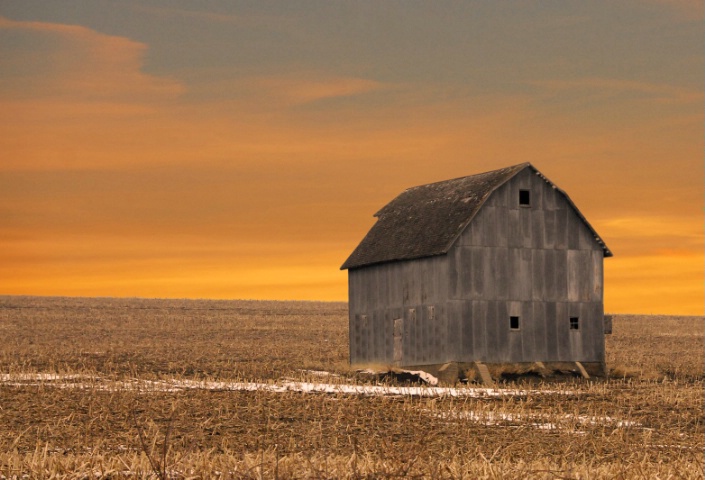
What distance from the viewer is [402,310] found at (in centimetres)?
4081

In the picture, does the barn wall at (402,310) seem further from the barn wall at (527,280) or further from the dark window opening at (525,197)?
the dark window opening at (525,197)

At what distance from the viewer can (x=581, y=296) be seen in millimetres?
40906

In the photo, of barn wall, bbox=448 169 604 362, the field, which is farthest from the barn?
the field

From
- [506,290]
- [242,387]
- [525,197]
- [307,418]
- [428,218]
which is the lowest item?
[307,418]

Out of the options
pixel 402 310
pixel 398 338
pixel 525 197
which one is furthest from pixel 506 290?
pixel 398 338

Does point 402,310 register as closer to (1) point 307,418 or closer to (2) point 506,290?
(2) point 506,290

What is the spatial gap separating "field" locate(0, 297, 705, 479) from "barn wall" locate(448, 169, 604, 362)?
1987 millimetres

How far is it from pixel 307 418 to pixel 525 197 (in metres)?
17.9

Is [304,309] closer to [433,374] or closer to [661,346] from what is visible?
[661,346]

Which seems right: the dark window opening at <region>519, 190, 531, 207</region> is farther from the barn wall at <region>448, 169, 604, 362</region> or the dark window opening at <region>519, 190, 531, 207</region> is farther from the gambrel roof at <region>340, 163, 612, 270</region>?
the gambrel roof at <region>340, 163, 612, 270</region>

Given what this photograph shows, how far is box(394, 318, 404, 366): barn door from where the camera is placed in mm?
40875

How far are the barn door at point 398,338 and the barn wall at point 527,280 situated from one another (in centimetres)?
340

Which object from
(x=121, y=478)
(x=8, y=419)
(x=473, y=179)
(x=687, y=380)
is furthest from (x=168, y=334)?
(x=121, y=478)

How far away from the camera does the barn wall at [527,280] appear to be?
126 ft
